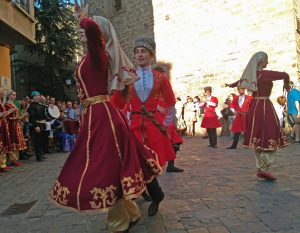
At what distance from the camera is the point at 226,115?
15641mm

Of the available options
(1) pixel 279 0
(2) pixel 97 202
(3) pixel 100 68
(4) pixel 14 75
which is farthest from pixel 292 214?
(4) pixel 14 75

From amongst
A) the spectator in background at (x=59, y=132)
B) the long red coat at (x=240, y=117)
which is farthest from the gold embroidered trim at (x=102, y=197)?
the spectator in background at (x=59, y=132)

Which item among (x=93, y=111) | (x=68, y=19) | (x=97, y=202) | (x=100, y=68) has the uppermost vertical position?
(x=68, y=19)

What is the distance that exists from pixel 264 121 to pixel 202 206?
2.08 meters

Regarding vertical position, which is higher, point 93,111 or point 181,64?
point 181,64

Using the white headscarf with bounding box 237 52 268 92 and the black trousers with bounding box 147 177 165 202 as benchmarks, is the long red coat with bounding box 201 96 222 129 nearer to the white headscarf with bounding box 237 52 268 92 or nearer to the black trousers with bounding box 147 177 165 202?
the white headscarf with bounding box 237 52 268 92

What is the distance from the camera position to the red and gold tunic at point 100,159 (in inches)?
113

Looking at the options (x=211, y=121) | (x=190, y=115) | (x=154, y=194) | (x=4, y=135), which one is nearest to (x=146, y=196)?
(x=154, y=194)

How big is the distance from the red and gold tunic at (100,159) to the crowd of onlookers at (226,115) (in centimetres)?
871

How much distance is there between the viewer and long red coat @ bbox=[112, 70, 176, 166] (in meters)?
4.20

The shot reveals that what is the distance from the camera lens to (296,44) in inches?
531

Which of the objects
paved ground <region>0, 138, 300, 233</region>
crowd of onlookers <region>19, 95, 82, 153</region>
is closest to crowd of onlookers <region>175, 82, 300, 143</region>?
paved ground <region>0, 138, 300, 233</region>

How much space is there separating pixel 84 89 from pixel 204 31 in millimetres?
14535

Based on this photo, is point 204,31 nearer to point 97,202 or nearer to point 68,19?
point 68,19
